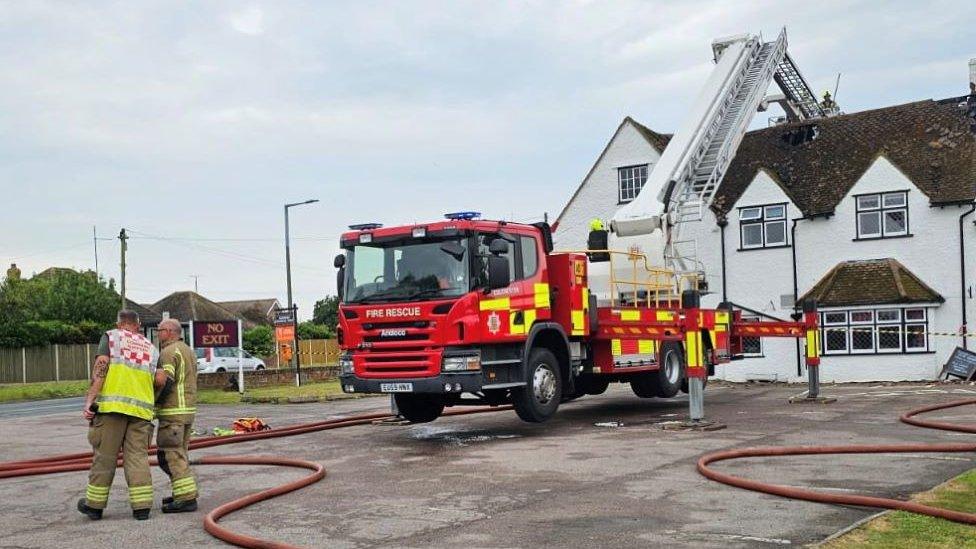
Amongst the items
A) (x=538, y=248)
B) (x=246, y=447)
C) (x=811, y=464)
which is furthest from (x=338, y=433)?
(x=811, y=464)

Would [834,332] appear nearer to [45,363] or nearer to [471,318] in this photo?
[471,318]

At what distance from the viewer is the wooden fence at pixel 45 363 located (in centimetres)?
4475

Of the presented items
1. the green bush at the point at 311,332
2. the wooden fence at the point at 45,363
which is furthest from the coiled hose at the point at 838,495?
the green bush at the point at 311,332

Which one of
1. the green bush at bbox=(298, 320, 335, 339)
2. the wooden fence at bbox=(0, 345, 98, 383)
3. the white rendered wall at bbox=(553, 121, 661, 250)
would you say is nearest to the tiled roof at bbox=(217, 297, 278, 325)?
the green bush at bbox=(298, 320, 335, 339)

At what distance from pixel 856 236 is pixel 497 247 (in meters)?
18.3

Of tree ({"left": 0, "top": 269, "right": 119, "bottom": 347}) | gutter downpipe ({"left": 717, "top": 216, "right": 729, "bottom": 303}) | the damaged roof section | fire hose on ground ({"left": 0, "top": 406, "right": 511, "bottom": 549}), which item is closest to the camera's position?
fire hose on ground ({"left": 0, "top": 406, "right": 511, "bottom": 549})

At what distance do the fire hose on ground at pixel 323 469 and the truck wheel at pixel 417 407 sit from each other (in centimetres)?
133

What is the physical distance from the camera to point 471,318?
Answer: 12789mm

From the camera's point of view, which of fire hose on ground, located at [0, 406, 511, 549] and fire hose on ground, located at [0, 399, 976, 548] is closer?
fire hose on ground, located at [0, 399, 976, 548]

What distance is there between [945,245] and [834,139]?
18.8 feet

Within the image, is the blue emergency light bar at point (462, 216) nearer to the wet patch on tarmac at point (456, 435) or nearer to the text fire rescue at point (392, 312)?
the text fire rescue at point (392, 312)

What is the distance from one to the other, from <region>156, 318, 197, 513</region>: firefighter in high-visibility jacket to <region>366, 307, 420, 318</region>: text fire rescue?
13.6 feet

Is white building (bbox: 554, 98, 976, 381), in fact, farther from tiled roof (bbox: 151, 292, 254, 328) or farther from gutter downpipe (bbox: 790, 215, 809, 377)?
tiled roof (bbox: 151, 292, 254, 328)

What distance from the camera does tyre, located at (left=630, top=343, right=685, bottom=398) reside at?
56.1 feet
